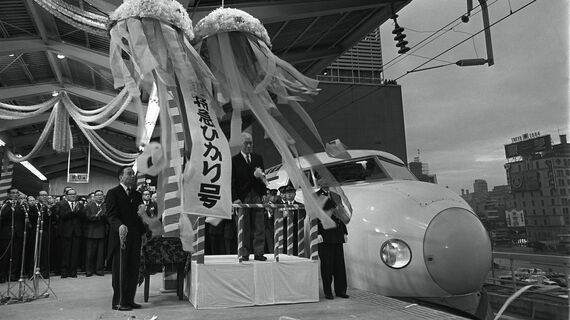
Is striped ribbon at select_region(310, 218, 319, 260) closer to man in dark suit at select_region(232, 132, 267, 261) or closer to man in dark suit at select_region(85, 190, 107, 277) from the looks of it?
man in dark suit at select_region(232, 132, 267, 261)

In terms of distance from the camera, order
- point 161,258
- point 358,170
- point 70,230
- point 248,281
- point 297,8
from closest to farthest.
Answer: point 248,281 → point 161,258 → point 358,170 → point 70,230 → point 297,8

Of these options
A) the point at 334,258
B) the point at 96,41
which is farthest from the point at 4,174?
the point at 334,258

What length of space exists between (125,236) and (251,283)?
1554 mm

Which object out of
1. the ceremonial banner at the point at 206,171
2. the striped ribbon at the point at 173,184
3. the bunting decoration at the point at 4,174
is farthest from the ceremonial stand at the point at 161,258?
the bunting decoration at the point at 4,174

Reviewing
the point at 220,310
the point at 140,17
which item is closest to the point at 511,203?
the point at 220,310

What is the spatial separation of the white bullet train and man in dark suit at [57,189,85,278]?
6206 mm

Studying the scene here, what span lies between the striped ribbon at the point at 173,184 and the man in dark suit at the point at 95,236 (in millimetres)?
3933

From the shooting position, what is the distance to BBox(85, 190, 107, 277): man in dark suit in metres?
9.02

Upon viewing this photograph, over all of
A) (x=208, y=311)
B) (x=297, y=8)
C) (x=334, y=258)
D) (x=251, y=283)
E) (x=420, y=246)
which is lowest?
(x=208, y=311)

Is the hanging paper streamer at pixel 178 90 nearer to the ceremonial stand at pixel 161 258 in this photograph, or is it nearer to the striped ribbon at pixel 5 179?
the ceremonial stand at pixel 161 258

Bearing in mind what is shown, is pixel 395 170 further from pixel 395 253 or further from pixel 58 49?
pixel 58 49

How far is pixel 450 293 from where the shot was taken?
4562 millimetres

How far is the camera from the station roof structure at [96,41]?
10703 millimetres

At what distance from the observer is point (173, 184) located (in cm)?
423
